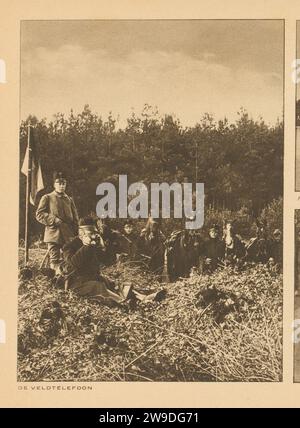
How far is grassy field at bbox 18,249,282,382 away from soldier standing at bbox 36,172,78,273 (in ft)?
0.47

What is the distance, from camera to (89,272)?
6590 mm

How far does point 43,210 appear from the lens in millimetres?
6598

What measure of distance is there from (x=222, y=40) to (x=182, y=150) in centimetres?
88

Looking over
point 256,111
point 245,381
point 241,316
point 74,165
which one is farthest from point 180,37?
point 245,381

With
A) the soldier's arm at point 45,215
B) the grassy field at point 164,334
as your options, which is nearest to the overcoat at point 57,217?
the soldier's arm at point 45,215

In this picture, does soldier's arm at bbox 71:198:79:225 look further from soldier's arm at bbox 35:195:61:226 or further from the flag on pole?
the flag on pole

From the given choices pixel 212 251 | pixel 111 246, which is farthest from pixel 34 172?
pixel 212 251

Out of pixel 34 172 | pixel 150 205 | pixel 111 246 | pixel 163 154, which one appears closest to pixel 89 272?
pixel 111 246

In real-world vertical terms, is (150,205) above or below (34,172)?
below

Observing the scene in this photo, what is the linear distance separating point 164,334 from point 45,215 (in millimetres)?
1275

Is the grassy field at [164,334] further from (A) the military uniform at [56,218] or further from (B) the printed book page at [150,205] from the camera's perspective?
(A) the military uniform at [56,218]

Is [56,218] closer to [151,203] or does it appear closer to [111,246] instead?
[111,246]

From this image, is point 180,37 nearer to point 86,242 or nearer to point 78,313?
point 86,242

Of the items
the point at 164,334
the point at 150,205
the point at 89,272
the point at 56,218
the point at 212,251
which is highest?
the point at 150,205
